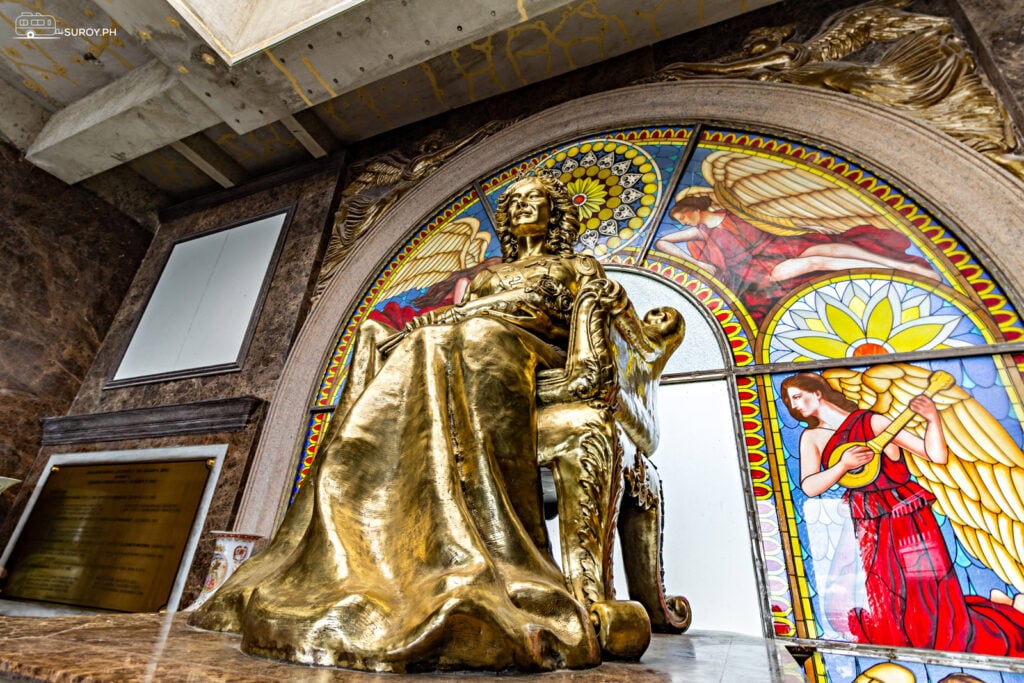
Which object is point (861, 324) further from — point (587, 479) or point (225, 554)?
point (225, 554)

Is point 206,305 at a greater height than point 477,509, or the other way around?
point 206,305

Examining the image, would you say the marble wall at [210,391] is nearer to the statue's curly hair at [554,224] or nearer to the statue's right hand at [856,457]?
the statue's curly hair at [554,224]

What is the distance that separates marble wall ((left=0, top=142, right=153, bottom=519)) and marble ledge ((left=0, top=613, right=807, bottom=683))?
4199 mm

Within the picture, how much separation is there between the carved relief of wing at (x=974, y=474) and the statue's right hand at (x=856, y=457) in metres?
0.13

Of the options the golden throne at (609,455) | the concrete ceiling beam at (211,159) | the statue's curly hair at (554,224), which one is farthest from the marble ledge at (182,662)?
the concrete ceiling beam at (211,159)

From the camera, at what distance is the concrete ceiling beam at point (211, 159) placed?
4855 mm

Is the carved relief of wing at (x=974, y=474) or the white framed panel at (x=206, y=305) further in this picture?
the white framed panel at (x=206, y=305)

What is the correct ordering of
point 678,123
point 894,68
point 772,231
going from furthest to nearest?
point 678,123
point 894,68
point 772,231

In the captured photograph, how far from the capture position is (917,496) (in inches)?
78.1

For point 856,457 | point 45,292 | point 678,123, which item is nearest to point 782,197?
point 678,123

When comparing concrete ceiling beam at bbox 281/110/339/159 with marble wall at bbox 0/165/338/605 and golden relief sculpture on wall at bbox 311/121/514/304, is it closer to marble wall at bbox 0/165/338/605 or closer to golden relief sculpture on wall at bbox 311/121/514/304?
marble wall at bbox 0/165/338/605

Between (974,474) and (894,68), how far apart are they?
2252mm

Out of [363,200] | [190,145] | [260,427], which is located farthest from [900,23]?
[190,145]

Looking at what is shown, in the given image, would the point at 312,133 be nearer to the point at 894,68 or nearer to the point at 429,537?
the point at 894,68
